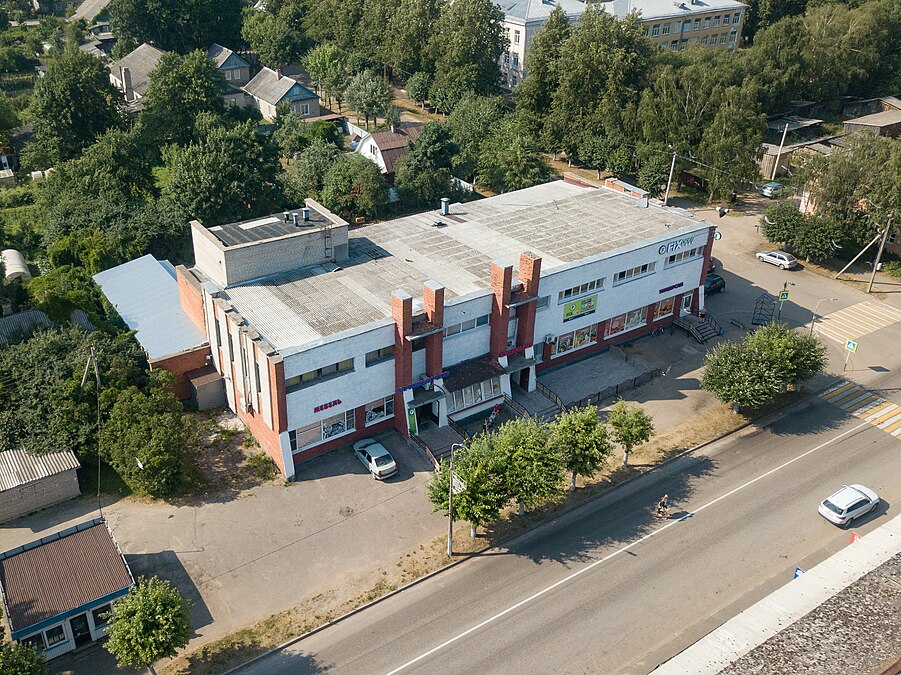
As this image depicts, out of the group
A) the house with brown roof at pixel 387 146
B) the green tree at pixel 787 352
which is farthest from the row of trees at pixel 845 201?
the house with brown roof at pixel 387 146

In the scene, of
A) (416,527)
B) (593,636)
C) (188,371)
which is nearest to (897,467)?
(593,636)

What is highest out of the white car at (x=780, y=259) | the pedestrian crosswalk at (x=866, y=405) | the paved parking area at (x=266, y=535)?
the white car at (x=780, y=259)

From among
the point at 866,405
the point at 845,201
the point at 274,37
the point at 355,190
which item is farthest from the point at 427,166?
the point at 274,37

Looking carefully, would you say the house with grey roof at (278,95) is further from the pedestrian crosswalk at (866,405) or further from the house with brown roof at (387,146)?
the pedestrian crosswalk at (866,405)

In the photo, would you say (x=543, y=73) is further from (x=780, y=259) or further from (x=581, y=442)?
(x=581, y=442)

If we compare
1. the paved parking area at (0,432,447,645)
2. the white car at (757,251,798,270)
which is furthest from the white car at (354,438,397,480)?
the white car at (757,251,798,270)

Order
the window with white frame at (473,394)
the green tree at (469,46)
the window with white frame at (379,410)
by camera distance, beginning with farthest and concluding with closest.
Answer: the green tree at (469,46), the window with white frame at (473,394), the window with white frame at (379,410)
